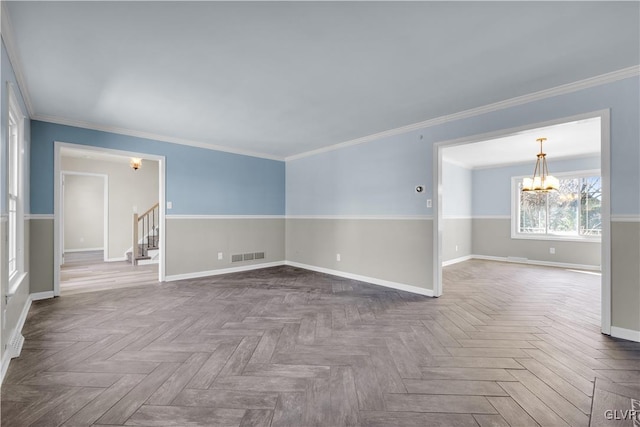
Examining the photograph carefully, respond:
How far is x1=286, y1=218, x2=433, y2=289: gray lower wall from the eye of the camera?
4066 mm

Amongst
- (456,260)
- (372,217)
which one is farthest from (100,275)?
(456,260)

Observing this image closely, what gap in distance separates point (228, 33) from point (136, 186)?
687 centimetres

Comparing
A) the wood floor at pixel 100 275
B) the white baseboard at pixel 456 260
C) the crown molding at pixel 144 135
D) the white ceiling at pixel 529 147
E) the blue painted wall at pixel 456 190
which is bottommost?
the wood floor at pixel 100 275

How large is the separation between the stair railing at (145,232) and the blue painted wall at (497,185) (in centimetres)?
784

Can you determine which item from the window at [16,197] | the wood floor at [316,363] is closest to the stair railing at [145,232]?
the wood floor at [316,363]

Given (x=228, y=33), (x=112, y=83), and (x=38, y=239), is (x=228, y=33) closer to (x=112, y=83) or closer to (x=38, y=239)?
(x=112, y=83)

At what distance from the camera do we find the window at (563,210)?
6035 mm

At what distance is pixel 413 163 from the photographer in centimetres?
414

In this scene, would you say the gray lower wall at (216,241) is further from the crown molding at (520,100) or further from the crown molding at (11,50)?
the crown molding at (520,100)

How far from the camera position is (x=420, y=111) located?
357 centimetres

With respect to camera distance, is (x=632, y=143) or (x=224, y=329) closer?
(x=632, y=143)

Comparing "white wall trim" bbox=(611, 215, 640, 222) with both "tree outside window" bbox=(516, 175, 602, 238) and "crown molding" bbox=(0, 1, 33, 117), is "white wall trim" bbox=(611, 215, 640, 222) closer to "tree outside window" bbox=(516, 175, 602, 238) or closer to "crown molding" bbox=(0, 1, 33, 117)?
"tree outside window" bbox=(516, 175, 602, 238)

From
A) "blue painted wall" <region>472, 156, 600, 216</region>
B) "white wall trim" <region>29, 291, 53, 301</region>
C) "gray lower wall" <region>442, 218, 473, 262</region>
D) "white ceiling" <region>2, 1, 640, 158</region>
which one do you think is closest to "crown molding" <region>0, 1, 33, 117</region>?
"white ceiling" <region>2, 1, 640, 158</region>

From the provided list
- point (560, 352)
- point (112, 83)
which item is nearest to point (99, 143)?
point (112, 83)
